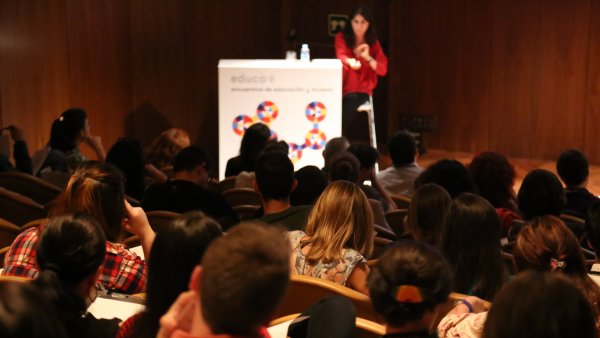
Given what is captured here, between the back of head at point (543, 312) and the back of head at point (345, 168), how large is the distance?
10.5 ft

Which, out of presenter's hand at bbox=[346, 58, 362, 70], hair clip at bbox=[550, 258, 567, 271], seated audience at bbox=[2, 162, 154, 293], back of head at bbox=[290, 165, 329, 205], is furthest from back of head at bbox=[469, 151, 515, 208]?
presenter's hand at bbox=[346, 58, 362, 70]

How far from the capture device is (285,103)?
23.9 ft

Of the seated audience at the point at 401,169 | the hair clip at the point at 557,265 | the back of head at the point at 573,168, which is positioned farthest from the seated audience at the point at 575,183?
the hair clip at the point at 557,265

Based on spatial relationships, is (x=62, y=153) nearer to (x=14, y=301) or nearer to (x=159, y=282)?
(x=159, y=282)

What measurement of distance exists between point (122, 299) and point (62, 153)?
3340 mm

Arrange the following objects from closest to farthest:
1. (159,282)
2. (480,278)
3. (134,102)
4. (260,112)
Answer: (159,282) → (480,278) → (260,112) → (134,102)

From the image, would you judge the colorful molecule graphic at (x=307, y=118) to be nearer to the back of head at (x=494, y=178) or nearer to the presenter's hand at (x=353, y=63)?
the presenter's hand at (x=353, y=63)

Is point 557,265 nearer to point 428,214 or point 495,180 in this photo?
point 428,214

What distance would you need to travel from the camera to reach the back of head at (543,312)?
1588mm

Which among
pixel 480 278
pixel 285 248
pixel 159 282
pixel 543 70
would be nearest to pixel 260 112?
pixel 543 70

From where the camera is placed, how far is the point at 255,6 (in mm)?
9242

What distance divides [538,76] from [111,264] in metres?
6.64

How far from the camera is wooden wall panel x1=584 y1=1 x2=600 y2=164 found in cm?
824

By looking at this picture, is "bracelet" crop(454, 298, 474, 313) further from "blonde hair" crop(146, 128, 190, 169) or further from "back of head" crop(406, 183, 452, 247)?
"blonde hair" crop(146, 128, 190, 169)
